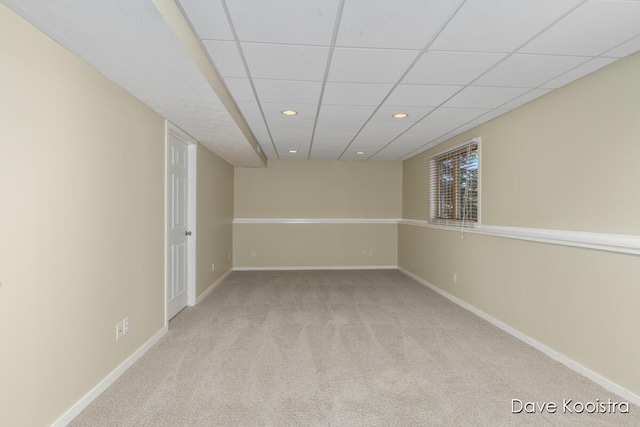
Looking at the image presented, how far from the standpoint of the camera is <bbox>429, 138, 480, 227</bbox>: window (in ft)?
14.0

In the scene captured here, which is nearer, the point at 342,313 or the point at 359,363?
the point at 359,363

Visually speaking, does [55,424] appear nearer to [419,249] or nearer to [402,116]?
[402,116]

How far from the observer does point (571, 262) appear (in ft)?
8.89

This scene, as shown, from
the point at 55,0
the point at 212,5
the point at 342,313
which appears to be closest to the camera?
the point at 55,0

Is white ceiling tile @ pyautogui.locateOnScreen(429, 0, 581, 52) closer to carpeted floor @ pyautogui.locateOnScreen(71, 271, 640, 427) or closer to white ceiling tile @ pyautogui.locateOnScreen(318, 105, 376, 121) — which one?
white ceiling tile @ pyautogui.locateOnScreen(318, 105, 376, 121)

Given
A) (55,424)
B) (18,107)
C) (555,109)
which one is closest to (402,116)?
(555,109)

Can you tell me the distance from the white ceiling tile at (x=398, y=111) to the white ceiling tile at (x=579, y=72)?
3.31ft

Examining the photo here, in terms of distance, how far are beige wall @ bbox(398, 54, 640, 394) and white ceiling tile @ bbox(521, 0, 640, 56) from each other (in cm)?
37

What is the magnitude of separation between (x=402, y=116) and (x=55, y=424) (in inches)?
143

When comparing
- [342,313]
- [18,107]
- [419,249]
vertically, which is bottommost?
[342,313]

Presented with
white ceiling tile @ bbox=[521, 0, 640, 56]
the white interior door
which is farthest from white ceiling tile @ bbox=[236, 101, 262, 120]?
white ceiling tile @ bbox=[521, 0, 640, 56]

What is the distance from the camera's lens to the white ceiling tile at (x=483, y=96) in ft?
9.42

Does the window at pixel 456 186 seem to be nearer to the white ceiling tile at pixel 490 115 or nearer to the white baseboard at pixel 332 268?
the white ceiling tile at pixel 490 115

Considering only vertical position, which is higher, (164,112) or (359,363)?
(164,112)
